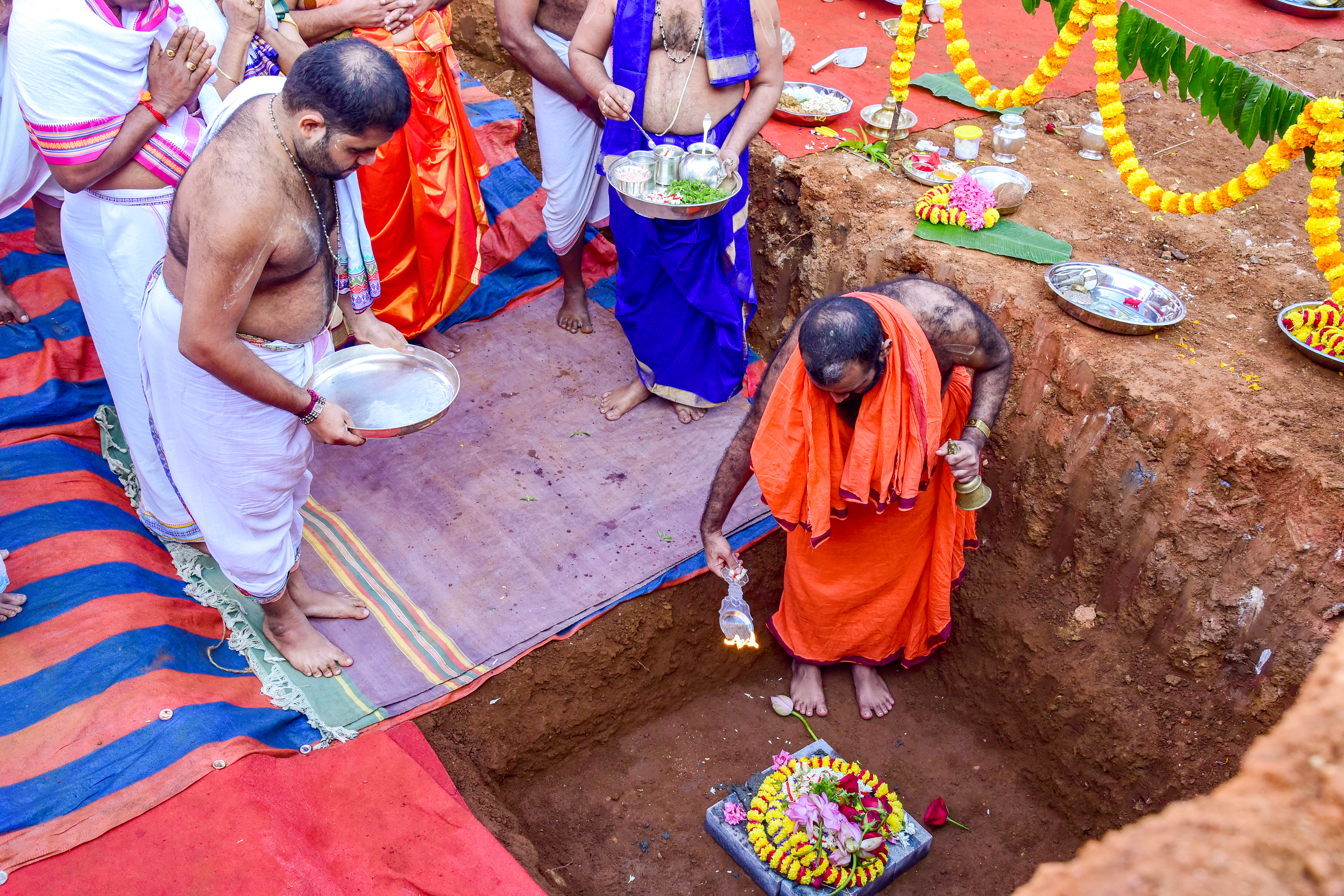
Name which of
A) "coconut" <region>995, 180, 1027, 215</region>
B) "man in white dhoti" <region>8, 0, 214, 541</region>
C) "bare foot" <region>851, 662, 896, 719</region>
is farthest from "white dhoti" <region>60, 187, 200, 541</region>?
"coconut" <region>995, 180, 1027, 215</region>

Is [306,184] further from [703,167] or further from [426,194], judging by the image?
[426,194]

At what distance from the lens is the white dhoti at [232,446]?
266 centimetres

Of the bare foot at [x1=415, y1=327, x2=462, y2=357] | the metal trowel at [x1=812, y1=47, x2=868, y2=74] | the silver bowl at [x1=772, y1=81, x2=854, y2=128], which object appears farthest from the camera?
the metal trowel at [x1=812, y1=47, x2=868, y2=74]

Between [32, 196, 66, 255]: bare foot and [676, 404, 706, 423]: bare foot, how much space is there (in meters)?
3.08

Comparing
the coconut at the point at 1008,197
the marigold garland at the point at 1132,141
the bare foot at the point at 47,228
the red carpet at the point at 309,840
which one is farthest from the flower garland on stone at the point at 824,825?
the bare foot at the point at 47,228

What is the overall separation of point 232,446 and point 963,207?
3430mm

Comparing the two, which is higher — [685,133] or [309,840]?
[685,133]

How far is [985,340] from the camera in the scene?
3098 millimetres

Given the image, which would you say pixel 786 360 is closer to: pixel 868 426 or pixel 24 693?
pixel 868 426

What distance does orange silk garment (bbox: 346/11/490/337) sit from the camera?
13.9ft

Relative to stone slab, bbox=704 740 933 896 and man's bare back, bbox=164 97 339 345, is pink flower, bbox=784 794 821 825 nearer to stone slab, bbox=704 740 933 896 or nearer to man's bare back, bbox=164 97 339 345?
stone slab, bbox=704 740 933 896

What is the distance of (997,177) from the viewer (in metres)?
4.74

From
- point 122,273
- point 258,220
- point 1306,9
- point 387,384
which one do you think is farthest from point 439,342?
point 1306,9

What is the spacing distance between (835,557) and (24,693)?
274 centimetres
